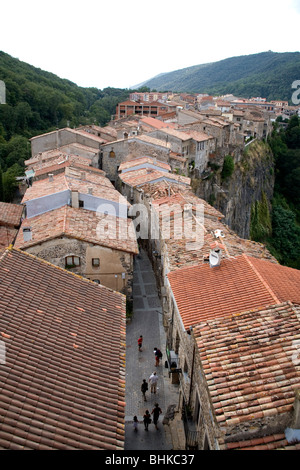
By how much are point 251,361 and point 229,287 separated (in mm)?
4028

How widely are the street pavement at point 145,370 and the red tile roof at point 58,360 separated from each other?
4340 mm

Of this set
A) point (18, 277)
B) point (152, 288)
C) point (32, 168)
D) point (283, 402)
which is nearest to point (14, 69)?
point (32, 168)

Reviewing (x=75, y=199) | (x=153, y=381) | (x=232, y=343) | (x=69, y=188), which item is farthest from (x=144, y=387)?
(x=69, y=188)

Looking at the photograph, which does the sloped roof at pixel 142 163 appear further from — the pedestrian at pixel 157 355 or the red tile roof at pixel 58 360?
the red tile roof at pixel 58 360

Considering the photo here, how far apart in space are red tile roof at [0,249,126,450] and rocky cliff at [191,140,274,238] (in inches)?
1243

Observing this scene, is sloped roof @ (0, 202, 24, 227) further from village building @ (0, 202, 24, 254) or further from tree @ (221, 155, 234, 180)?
tree @ (221, 155, 234, 180)

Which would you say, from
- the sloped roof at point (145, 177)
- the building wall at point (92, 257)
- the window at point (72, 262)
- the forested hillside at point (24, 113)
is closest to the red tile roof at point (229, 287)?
the building wall at point (92, 257)

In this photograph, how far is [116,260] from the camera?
65.2ft

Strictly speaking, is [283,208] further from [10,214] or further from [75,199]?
[75,199]

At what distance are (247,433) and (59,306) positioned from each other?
19.5ft

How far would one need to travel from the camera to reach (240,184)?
56406 millimetres

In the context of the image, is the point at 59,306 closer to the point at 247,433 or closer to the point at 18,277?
the point at 18,277

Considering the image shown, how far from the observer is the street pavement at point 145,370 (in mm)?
13070

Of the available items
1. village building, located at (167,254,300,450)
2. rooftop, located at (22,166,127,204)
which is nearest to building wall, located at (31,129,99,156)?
rooftop, located at (22,166,127,204)
